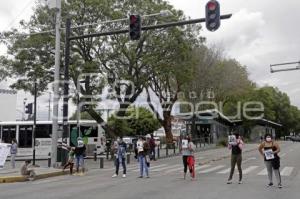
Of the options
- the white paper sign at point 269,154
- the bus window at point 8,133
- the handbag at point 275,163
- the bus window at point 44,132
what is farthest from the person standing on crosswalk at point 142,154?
the bus window at point 8,133

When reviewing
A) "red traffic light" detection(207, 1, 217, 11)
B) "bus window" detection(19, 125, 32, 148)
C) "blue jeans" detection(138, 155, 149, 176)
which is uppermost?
"red traffic light" detection(207, 1, 217, 11)

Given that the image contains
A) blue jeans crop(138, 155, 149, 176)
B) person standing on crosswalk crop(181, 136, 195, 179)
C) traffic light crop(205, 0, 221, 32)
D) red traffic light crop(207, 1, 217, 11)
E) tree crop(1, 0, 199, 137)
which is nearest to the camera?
traffic light crop(205, 0, 221, 32)

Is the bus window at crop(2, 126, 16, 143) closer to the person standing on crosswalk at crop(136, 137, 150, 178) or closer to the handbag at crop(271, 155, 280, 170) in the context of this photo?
the person standing on crosswalk at crop(136, 137, 150, 178)

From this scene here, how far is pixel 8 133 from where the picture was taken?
38625 millimetres

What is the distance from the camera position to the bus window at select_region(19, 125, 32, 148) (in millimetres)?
37781

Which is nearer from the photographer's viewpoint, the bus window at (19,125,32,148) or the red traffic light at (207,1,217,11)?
the red traffic light at (207,1,217,11)

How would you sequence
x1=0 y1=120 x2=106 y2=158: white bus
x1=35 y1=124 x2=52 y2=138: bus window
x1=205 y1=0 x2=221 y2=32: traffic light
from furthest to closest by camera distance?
x1=35 y1=124 x2=52 y2=138: bus window
x1=0 y1=120 x2=106 y2=158: white bus
x1=205 y1=0 x2=221 y2=32: traffic light

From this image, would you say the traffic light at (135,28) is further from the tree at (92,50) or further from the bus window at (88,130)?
the bus window at (88,130)

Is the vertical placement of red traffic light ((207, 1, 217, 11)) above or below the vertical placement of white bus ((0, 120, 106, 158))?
above

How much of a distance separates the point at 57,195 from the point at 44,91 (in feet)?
69.4

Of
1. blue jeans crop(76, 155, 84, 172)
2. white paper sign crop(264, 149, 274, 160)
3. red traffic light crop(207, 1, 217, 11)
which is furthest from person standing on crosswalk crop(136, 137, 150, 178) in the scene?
red traffic light crop(207, 1, 217, 11)

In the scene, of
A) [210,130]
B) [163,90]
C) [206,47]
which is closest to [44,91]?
[163,90]

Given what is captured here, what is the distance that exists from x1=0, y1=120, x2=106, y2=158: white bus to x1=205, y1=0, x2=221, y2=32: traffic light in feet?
72.6

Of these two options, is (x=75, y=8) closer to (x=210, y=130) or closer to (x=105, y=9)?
(x=105, y=9)
